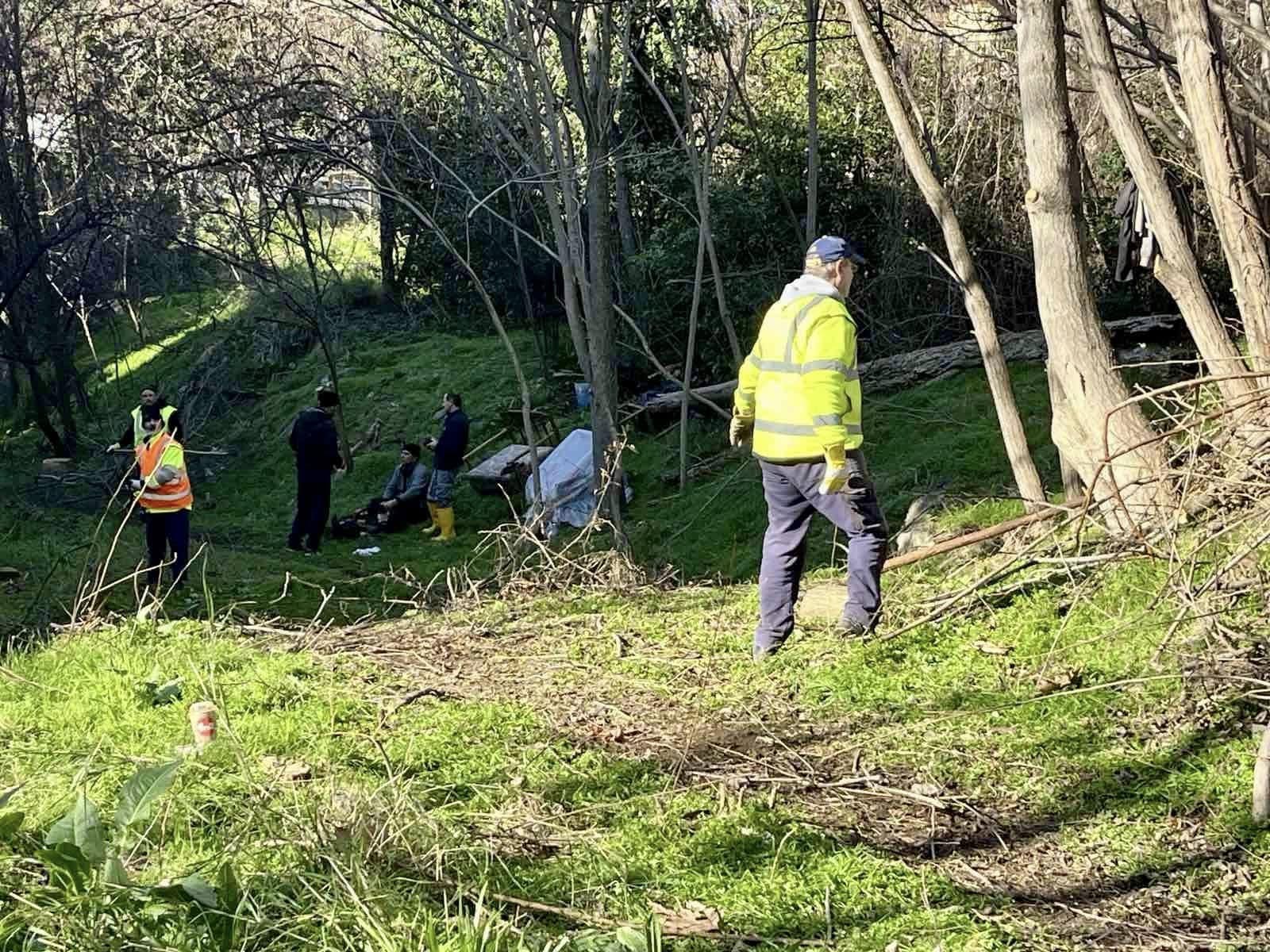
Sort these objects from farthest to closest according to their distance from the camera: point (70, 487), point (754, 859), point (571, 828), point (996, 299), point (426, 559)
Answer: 1. point (70, 487)
2. point (996, 299)
3. point (426, 559)
4. point (571, 828)
5. point (754, 859)

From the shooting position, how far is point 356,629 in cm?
764

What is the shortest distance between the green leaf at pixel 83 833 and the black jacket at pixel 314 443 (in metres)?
11.6

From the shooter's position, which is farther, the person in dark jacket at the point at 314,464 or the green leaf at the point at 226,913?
the person in dark jacket at the point at 314,464

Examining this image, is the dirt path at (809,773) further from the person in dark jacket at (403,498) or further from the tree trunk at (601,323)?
the person in dark jacket at (403,498)

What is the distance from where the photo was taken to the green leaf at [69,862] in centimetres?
350

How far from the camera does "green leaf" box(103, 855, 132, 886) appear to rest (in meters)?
3.48

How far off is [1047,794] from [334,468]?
11799mm

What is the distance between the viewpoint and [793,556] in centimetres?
624

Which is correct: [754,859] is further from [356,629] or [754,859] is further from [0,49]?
[0,49]

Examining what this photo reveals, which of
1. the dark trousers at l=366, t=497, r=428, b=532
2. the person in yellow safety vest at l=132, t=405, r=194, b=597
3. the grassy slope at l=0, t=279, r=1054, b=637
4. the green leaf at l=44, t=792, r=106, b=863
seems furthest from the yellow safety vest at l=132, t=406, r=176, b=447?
the green leaf at l=44, t=792, r=106, b=863

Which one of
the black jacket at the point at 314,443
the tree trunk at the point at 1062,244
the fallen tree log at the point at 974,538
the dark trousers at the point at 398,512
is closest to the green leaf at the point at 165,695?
the fallen tree log at the point at 974,538

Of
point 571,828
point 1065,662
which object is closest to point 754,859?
point 571,828

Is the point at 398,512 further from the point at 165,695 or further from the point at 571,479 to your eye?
the point at 165,695

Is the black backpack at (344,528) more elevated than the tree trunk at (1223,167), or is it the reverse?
the tree trunk at (1223,167)
